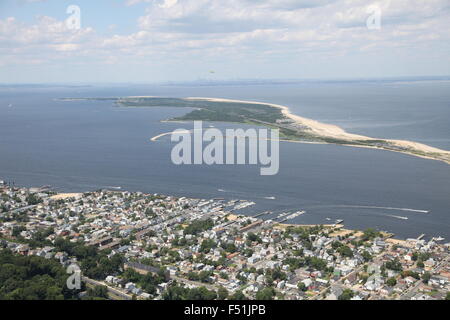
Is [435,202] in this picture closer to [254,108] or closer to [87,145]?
[87,145]

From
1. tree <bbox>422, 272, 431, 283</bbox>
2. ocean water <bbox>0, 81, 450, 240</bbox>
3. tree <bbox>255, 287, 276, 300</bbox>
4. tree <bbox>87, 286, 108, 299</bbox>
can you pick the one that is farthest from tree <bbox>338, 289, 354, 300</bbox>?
tree <bbox>87, 286, 108, 299</bbox>

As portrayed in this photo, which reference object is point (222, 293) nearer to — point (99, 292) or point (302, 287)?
point (302, 287)

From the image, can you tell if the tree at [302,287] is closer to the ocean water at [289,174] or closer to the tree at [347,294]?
the tree at [347,294]

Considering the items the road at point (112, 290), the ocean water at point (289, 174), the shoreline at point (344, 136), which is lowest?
the road at point (112, 290)

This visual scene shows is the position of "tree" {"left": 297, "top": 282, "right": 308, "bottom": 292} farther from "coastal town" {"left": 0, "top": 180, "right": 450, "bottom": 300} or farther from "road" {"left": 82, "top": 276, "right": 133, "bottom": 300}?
"road" {"left": 82, "top": 276, "right": 133, "bottom": 300}

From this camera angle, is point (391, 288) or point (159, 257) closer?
point (391, 288)

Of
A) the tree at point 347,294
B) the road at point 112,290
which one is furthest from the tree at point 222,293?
the tree at point 347,294

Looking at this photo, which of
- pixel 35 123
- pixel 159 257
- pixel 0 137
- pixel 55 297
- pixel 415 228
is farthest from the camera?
pixel 35 123

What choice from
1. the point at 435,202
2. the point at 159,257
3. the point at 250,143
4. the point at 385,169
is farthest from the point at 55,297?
the point at 250,143
